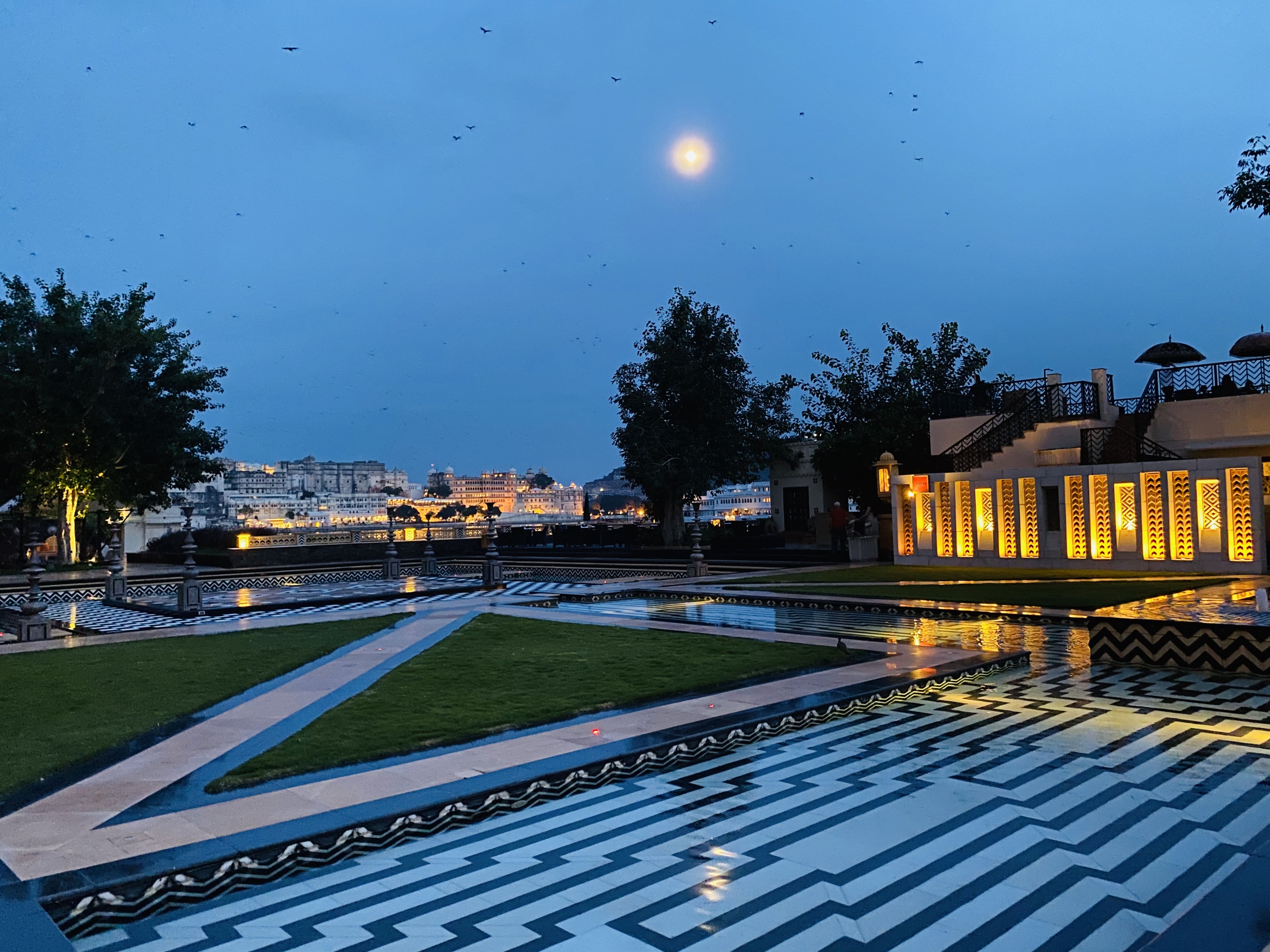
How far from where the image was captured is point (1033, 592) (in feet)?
44.6

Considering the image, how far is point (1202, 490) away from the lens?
51.1 feet

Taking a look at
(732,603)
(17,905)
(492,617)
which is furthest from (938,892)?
(732,603)

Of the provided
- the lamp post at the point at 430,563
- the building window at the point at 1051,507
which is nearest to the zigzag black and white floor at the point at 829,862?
the building window at the point at 1051,507

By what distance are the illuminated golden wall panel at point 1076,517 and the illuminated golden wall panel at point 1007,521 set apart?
1077mm

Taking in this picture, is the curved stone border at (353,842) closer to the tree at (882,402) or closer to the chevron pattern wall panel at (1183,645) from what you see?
the chevron pattern wall panel at (1183,645)

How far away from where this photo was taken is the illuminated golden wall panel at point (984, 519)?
1859 centimetres

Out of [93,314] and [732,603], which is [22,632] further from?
[93,314]

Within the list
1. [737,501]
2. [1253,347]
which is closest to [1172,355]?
[1253,347]

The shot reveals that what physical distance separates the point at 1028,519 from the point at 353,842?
1674 centimetres

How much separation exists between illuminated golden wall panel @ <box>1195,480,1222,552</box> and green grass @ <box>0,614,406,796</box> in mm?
13928

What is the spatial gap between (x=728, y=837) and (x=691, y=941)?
103 cm

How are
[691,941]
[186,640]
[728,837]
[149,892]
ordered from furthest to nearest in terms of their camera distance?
1. [186,640]
2. [728,837]
3. [149,892]
4. [691,941]

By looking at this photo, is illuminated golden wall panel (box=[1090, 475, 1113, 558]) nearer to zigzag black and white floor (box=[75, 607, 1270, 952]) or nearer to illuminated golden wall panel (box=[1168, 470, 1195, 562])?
illuminated golden wall panel (box=[1168, 470, 1195, 562])

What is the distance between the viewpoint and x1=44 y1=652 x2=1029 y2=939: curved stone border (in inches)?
130
